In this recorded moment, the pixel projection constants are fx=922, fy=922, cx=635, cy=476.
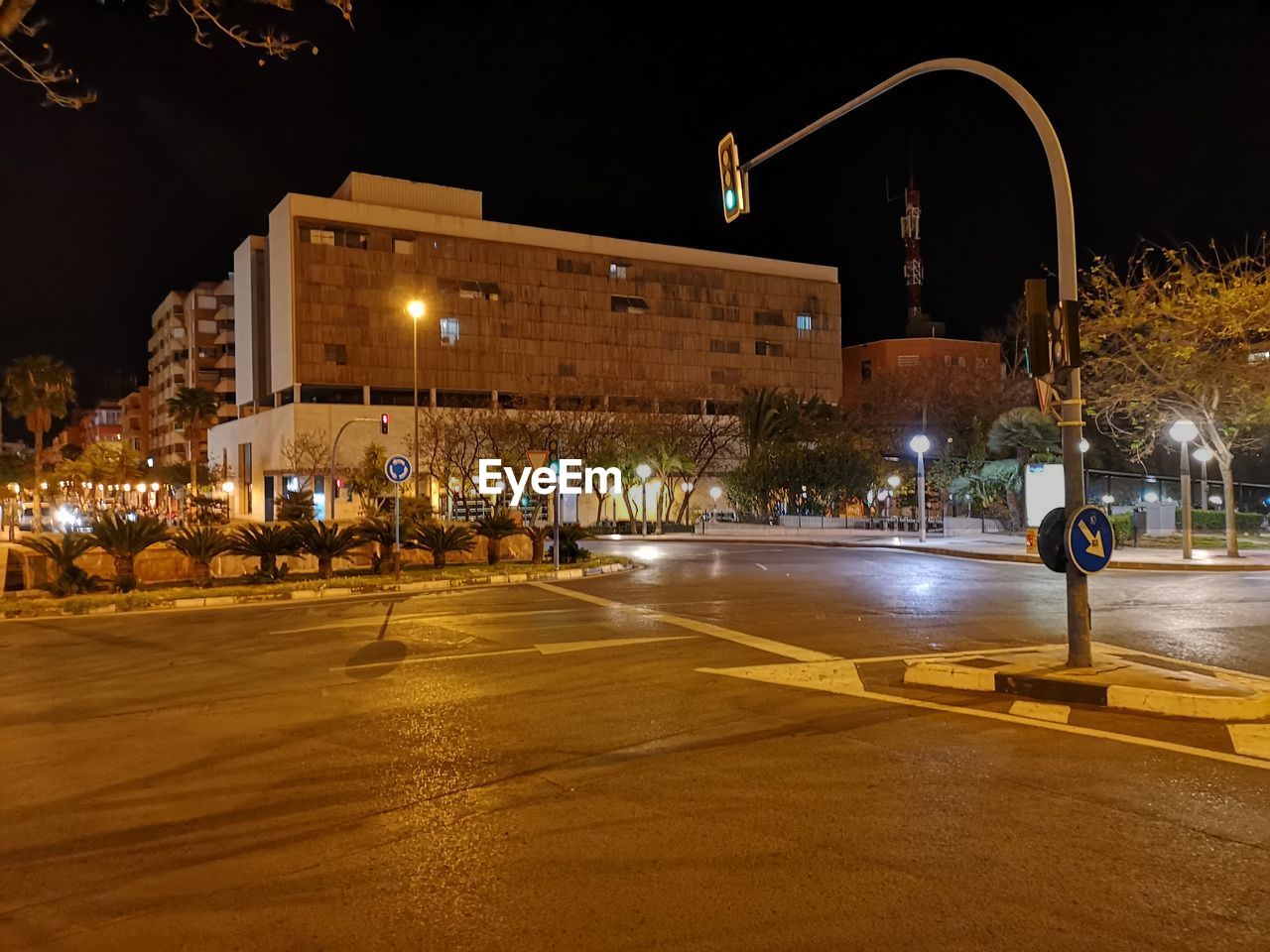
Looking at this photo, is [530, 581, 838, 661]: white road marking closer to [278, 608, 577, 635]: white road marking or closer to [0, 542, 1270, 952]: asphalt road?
[0, 542, 1270, 952]: asphalt road

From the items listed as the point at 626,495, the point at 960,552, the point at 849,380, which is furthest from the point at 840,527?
the point at 849,380

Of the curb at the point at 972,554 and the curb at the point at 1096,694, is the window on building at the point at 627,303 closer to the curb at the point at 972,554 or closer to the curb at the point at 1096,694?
the curb at the point at 972,554

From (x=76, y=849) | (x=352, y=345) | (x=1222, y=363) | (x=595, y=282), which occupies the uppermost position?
(x=595, y=282)

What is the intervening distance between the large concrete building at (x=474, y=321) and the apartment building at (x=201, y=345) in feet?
49.9

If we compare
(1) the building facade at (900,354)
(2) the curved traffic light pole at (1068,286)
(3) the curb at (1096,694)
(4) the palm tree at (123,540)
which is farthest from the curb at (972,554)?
(1) the building facade at (900,354)

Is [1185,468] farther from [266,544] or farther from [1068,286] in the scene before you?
[266,544]

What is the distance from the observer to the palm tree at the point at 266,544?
20.0 m

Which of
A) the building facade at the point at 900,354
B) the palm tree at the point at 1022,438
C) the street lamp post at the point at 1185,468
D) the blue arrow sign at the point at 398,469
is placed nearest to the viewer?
the blue arrow sign at the point at 398,469

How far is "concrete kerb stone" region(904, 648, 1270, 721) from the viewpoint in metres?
7.72

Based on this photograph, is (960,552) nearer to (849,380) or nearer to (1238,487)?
(1238,487)

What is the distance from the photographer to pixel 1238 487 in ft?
153

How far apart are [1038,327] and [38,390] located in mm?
74718

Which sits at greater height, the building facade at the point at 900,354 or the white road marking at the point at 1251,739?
the building facade at the point at 900,354

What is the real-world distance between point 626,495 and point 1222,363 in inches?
1067
